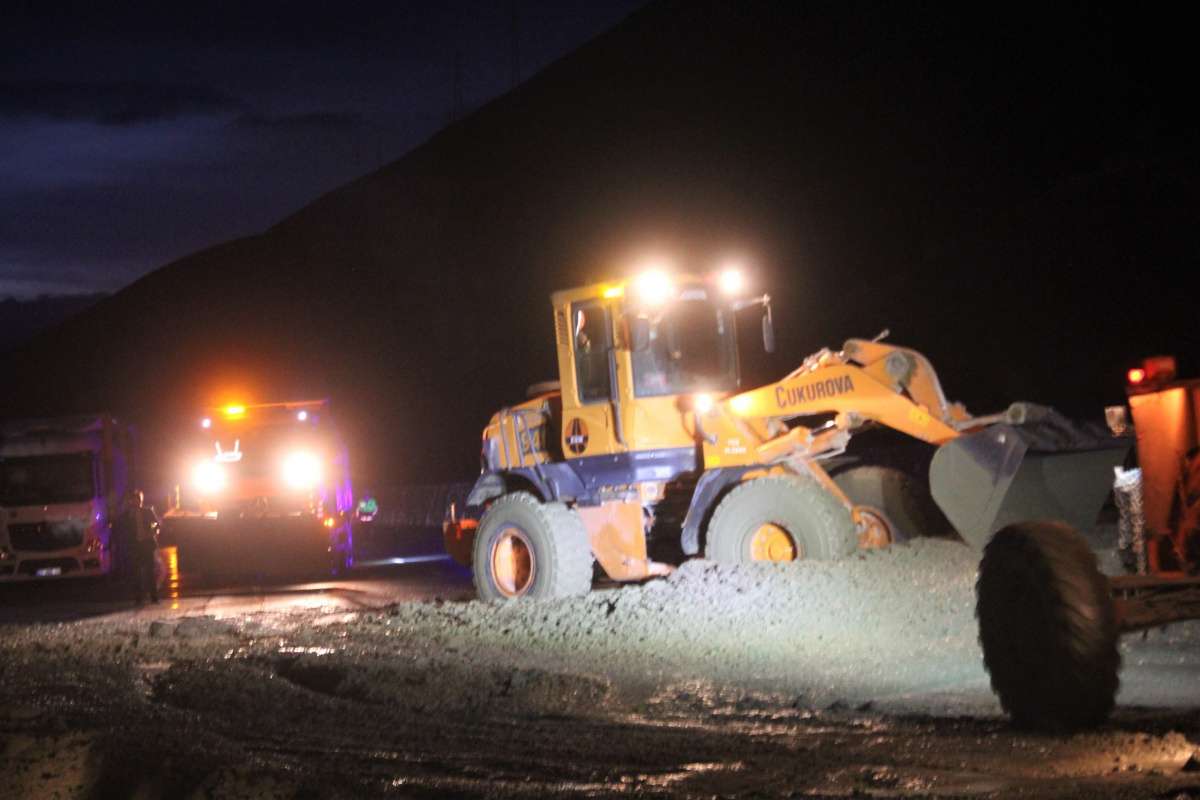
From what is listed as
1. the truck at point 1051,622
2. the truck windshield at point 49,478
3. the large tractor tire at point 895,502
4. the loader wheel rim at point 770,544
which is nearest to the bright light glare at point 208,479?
the truck windshield at point 49,478

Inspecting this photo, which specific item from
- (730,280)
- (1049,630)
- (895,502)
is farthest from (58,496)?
(1049,630)

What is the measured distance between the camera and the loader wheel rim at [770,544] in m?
15.9

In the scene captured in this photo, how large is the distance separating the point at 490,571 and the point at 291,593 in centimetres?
546

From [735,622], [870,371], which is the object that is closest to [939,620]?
[735,622]

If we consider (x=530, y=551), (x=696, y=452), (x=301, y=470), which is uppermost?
(x=301, y=470)

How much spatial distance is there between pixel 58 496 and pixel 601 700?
17.1 meters

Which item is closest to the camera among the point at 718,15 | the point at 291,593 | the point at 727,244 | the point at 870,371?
the point at 870,371

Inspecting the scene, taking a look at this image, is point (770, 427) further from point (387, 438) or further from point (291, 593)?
point (387, 438)

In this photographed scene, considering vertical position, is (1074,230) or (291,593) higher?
(1074,230)

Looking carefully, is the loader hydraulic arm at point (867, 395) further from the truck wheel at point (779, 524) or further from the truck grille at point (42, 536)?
the truck grille at point (42, 536)

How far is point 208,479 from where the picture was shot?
2558 cm

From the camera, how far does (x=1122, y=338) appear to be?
45.3 meters

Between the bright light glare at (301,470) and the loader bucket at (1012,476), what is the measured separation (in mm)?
13539

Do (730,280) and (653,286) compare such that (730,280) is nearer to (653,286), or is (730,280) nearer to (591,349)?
(653,286)
